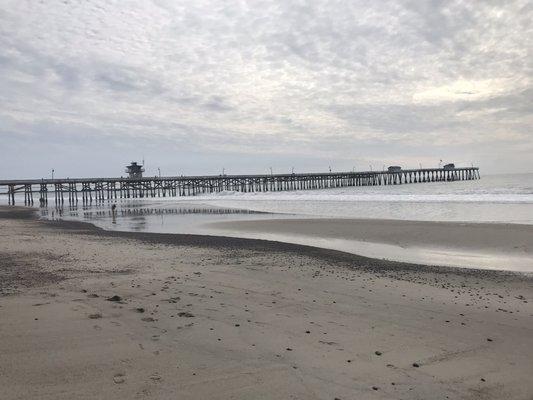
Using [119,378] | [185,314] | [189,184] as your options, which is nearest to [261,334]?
[185,314]

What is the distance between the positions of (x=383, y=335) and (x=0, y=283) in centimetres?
568

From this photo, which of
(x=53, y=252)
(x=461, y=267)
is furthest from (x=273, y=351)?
(x=53, y=252)

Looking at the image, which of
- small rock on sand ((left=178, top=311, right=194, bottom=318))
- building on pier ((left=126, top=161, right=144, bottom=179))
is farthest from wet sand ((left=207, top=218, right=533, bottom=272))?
building on pier ((left=126, top=161, right=144, bottom=179))

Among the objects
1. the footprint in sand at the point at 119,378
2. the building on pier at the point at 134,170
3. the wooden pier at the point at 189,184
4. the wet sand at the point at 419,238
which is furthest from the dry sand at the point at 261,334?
the building on pier at the point at 134,170

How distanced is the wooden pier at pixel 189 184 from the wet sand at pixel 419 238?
177 feet

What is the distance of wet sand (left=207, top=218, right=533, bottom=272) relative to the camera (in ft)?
35.1

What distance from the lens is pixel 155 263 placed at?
9078 mm

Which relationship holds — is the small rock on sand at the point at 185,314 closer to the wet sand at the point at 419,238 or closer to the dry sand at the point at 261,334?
the dry sand at the point at 261,334

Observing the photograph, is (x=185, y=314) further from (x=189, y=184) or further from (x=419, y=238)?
(x=189, y=184)

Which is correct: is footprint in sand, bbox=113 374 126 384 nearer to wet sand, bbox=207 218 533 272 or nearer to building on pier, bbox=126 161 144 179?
wet sand, bbox=207 218 533 272

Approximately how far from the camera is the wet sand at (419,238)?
10.7 meters

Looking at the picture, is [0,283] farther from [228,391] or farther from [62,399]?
[228,391]

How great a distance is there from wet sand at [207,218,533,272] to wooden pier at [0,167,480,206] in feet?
177

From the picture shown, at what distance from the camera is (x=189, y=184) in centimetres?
8656
